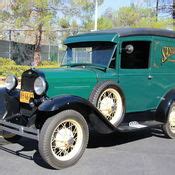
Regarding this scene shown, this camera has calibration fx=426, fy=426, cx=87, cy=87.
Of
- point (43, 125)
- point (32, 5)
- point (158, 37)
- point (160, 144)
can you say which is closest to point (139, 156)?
point (160, 144)

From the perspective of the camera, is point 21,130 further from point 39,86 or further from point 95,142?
point 95,142

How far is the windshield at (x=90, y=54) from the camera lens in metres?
7.30

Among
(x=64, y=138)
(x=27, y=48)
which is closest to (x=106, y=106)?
(x=64, y=138)

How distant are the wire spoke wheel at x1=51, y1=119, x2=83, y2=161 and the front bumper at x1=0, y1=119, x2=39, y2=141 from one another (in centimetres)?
26

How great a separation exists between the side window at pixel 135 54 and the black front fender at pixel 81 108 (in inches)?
47.8

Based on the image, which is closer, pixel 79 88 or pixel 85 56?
pixel 79 88

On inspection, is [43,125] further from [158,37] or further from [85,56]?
[158,37]

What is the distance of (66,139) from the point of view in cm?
624

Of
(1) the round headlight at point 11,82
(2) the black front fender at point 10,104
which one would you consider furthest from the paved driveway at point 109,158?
(1) the round headlight at point 11,82

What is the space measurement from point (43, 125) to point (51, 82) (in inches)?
31.6

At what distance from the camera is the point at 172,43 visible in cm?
849

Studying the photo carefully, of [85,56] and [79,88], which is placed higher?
[85,56]

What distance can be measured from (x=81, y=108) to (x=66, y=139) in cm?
52

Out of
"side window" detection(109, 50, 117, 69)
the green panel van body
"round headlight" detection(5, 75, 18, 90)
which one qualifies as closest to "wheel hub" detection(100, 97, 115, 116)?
the green panel van body
